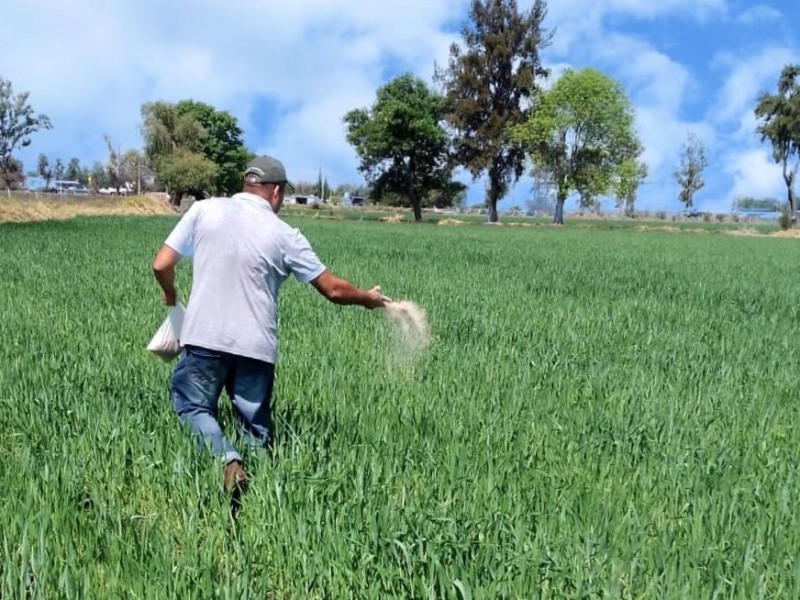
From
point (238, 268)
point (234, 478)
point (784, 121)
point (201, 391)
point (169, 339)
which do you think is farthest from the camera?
point (784, 121)

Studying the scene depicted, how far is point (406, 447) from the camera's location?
3688mm

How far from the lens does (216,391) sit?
3.41m

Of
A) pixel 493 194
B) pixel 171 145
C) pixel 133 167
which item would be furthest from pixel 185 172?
pixel 493 194

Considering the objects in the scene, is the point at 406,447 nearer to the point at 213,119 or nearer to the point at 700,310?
the point at 700,310

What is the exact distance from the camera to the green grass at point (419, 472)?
7.85ft

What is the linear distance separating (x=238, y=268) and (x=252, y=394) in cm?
60

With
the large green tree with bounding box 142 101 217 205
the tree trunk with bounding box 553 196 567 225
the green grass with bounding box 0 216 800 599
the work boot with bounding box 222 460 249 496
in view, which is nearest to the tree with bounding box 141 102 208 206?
the large green tree with bounding box 142 101 217 205

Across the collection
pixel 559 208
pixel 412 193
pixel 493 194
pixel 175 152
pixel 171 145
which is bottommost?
pixel 559 208

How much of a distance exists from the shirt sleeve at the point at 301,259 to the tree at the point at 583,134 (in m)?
57.1

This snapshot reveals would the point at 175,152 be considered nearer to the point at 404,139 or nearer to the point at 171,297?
the point at 404,139

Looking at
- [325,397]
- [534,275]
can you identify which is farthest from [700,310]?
[325,397]

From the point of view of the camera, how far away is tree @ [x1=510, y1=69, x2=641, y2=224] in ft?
192

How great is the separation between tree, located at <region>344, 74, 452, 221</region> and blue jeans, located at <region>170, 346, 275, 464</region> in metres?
57.6

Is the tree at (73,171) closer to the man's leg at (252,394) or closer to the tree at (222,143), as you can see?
the tree at (222,143)
